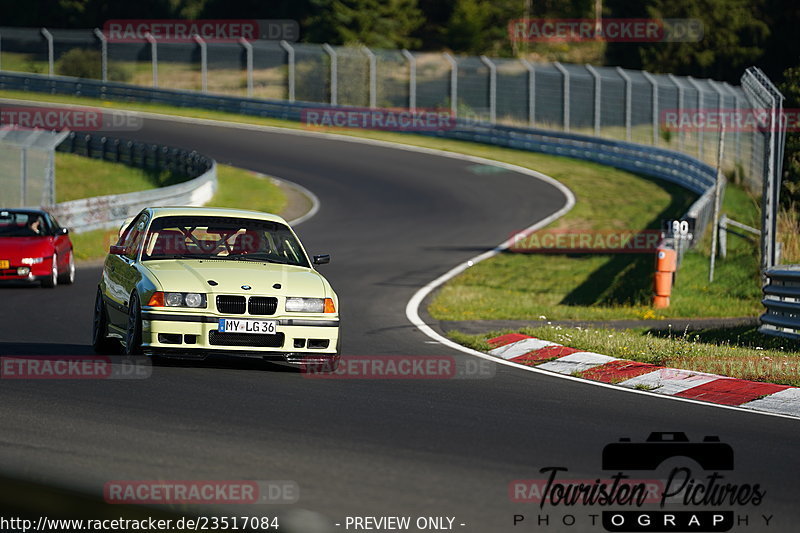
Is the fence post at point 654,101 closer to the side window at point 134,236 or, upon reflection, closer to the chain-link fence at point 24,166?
the chain-link fence at point 24,166

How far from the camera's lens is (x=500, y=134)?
4791 centimetres

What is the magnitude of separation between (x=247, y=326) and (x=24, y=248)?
10.1 m

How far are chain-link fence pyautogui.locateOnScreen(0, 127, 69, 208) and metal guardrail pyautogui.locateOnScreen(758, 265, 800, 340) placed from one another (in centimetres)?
1676

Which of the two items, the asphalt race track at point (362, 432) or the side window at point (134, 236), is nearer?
the asphalt race track at point (362, 432)

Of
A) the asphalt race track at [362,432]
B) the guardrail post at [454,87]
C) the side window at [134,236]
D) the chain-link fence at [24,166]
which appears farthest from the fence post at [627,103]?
the side window at [134,236]

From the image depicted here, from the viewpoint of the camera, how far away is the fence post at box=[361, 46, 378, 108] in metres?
52.6

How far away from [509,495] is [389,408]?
2.83 meters

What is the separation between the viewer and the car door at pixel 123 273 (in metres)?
11.7

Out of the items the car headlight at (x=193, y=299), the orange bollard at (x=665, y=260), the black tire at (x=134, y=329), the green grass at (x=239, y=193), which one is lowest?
the green grass at (x=239, y=193)

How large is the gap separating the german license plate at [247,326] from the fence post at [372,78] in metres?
42.1

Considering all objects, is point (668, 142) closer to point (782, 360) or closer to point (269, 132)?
point (269, 132)

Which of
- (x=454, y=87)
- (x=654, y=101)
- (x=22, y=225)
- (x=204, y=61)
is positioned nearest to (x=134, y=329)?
(x=22, y=225)

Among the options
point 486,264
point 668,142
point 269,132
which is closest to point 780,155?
point 486,264

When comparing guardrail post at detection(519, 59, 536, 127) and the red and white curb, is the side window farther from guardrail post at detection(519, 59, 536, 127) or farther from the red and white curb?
guardrail post at detection(519, 59, 536, 127)
